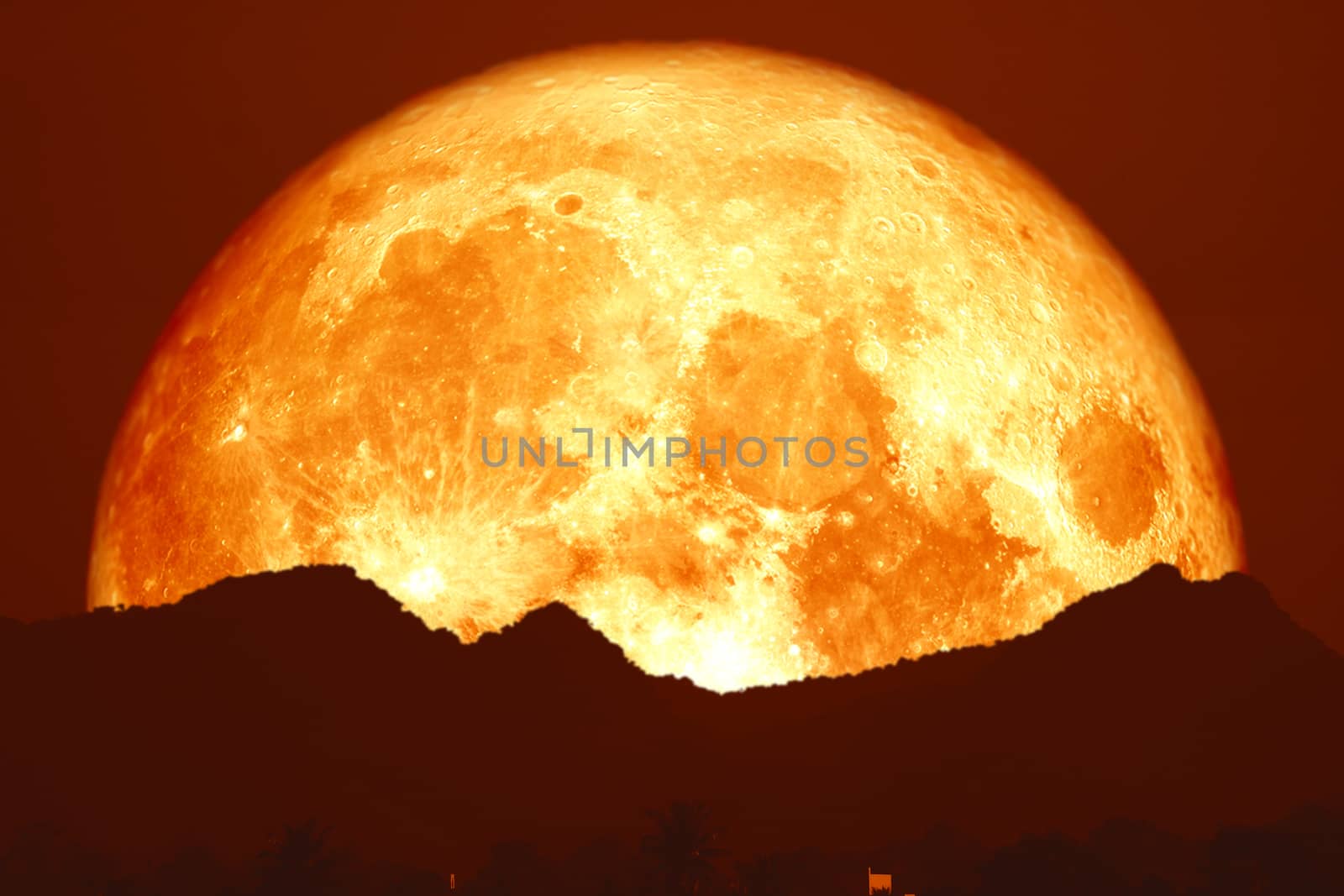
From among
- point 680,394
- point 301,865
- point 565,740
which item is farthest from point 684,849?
point 680,394

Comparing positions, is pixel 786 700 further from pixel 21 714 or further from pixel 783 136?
pixel 21 714

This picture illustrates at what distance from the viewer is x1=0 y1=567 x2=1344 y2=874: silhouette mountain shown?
512 inches

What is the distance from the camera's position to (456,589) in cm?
1330

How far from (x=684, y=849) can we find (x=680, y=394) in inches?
168

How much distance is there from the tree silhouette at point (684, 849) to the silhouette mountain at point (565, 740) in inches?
14.2

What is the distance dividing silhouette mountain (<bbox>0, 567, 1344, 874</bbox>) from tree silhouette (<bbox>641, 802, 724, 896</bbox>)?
360mm

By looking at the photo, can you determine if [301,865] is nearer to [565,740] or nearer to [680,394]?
[565,740]

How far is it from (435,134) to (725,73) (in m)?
3.47

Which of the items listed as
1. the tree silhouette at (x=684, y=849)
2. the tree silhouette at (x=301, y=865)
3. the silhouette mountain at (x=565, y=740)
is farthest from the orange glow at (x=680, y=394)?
the tree silhouette at (x=301, y=865)

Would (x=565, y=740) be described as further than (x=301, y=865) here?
Yes

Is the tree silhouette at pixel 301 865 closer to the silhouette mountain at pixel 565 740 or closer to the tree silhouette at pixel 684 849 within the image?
the silhouette mountain at pixel 565 740

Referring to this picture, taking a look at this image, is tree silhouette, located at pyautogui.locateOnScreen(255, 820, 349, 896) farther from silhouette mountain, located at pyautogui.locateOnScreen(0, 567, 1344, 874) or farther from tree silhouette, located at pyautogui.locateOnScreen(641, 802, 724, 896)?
tree silhouette, located at pyautogui.locateOnScreen(641, 802, 724, 896)

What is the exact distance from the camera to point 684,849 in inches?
480

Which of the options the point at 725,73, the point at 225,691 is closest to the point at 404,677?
the point at 225,691
